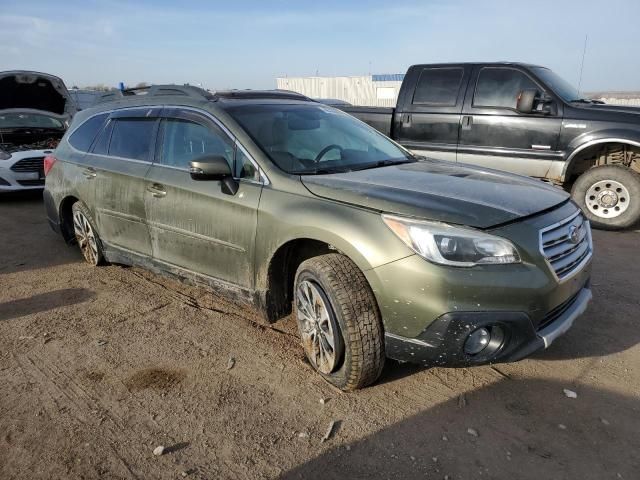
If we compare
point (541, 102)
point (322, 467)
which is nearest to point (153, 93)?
point (322, 467)

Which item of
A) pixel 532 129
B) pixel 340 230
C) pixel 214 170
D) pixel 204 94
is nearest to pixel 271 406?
pixel 340 230

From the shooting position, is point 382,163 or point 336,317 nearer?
point 336,317

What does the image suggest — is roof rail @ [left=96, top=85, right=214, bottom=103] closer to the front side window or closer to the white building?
Answer: the front side window

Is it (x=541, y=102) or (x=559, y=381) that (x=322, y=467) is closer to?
(x=559, y=381)

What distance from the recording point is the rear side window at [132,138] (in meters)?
4.20

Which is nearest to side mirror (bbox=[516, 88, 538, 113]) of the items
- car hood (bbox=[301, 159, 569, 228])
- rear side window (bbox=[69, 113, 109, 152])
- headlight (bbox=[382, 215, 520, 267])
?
car hood (bbox=[301, 159, 569, 228])

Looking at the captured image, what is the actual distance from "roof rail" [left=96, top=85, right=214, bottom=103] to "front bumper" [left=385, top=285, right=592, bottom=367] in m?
2.44

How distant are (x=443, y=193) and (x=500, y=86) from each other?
4.60 m

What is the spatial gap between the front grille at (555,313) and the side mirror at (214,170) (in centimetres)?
203

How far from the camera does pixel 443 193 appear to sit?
288 centimetres

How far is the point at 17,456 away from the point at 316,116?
296 cm

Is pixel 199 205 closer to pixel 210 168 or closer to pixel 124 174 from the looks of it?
pixel 210 168

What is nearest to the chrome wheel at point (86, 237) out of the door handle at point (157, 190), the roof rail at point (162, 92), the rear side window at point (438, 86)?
the roof rail at point (162, 92)

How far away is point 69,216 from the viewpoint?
552 centimetres
